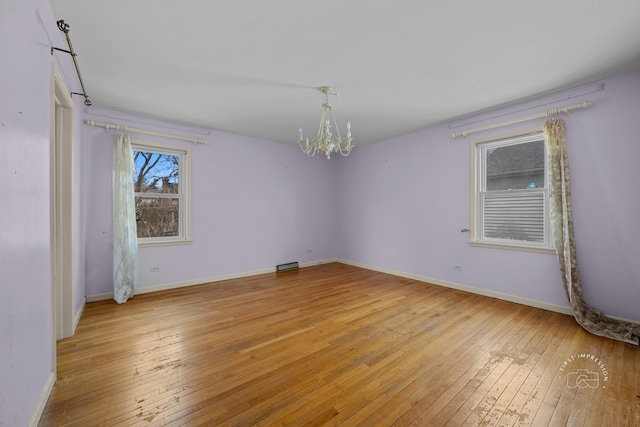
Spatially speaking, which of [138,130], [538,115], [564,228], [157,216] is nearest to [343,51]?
[538,115]

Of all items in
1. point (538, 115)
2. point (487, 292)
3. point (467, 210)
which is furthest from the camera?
point (467, 210)

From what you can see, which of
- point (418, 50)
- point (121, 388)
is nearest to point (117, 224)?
point (121, 388)

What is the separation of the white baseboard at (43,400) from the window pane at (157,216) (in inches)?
103

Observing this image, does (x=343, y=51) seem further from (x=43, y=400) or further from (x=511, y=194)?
(x=43, y=400)

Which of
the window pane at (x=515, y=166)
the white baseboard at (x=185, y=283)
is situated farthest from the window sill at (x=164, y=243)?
the window pane at (x=515, y=166)

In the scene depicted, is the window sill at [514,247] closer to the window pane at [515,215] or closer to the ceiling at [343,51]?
the window pane at [515,215]

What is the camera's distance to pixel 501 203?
380cm

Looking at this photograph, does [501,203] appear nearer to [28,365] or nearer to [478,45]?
[478,45]

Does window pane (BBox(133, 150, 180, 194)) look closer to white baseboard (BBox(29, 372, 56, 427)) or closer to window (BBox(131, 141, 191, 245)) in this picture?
window (BBox(131, 141, 191, 245))

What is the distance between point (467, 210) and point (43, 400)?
4.90 meters

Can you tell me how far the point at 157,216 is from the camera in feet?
13.9

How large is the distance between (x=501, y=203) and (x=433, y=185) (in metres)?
1.04

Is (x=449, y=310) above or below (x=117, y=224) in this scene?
below

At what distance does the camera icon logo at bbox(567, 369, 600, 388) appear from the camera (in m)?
1.88
